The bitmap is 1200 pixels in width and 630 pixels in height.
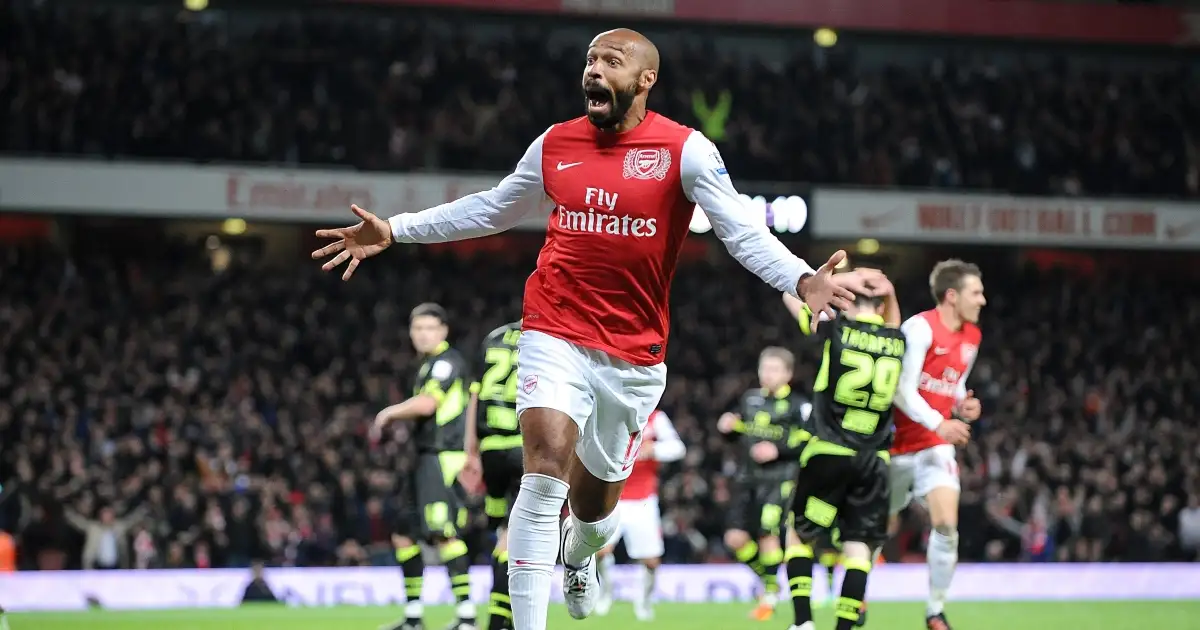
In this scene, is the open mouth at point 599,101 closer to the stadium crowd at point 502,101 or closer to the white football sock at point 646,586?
the white football sock at point 646,586

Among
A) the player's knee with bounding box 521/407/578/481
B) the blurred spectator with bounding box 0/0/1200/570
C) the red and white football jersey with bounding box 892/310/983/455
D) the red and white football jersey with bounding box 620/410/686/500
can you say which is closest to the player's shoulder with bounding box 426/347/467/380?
the red and white football jersey with bounding box 892/310/983/455

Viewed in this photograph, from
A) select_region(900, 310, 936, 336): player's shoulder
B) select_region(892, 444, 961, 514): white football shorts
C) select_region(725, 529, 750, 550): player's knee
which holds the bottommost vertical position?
select_region(725, 529, 750, 550): player's knee

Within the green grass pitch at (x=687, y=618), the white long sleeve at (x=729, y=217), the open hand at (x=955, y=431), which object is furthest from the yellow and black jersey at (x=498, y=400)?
the white long sleeve at (x=729, y=217)

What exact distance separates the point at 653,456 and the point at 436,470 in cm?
315

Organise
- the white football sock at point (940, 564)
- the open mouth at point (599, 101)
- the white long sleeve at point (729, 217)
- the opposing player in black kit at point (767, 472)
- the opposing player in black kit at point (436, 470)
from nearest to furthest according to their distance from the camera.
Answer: the white long sleeve at point (729, 217) → the open mouth at point (599, 101) → the white football sock at point (940, 564) → the opposing player in black kit at point (436, 470) → the opposing player in black kit at point (767, 472)

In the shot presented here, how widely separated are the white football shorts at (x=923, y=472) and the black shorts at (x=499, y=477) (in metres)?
2.34

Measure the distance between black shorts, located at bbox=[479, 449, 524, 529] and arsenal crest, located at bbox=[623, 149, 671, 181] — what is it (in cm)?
351

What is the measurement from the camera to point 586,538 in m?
5.82

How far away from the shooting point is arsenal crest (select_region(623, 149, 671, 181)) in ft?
17.6

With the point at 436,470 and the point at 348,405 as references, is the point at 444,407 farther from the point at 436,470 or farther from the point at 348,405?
the point at 348,405

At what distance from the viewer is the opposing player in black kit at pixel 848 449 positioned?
7.70m

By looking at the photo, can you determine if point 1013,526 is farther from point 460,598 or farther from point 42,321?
point 42,321

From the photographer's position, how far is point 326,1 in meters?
24.8

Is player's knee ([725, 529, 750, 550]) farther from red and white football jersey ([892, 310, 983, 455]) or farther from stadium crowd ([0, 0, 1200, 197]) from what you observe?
stadium crowd ([0, 0, 1200, 197])
